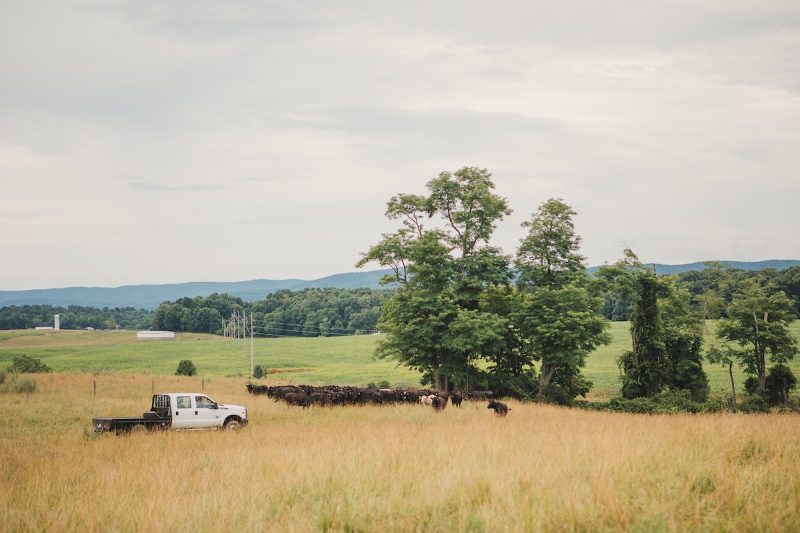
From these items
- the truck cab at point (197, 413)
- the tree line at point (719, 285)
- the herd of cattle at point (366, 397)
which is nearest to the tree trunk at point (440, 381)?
the herd of cattle at point (366, 397)

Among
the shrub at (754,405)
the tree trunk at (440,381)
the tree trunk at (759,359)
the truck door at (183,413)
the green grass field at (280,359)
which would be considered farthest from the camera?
the green grass field at (280,359)

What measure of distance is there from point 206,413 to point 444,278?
795 inches

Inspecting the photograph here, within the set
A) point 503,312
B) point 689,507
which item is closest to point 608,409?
point 503,312

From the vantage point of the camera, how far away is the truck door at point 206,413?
907 inches

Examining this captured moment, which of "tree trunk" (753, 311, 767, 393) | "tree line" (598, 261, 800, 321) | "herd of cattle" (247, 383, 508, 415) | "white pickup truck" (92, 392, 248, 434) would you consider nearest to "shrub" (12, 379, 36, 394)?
"herd of cattle" (247, 383, 508, 415)

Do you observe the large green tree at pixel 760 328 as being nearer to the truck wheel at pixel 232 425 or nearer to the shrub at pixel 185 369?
the truck wheel at pixel 232 425

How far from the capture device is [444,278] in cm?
3991

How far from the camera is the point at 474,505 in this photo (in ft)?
28.9

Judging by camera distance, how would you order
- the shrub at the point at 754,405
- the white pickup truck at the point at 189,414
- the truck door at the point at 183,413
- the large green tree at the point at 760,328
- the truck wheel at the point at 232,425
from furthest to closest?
1. the large green tree at the point at 760,328
2. the shrub at the point at 754,405
3. the truck wheel at the point at 232,425
4. the truck door at the point at 183,413
5. the white pickup truck at the point at 189,414

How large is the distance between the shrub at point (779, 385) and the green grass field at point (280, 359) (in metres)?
11.3

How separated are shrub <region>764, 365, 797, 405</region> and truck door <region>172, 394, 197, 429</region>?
1347 inches

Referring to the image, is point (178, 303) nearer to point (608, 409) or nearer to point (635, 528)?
point (608, 409)

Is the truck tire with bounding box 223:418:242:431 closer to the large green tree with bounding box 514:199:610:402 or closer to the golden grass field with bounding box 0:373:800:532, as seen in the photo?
the golden grass field with bounding box 0:373:800:532

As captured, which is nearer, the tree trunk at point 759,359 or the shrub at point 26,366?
the tree trunk at point 759,359
